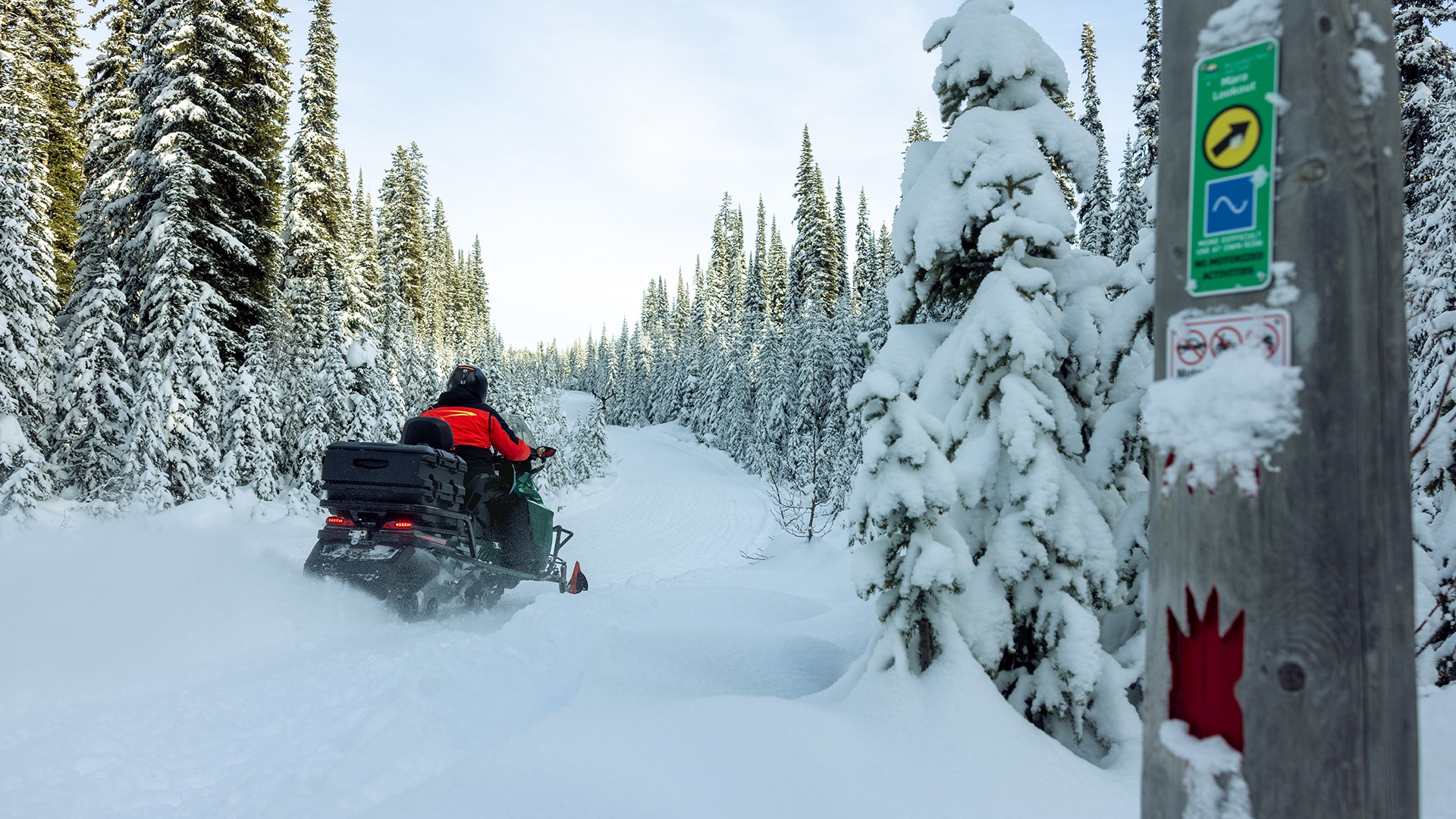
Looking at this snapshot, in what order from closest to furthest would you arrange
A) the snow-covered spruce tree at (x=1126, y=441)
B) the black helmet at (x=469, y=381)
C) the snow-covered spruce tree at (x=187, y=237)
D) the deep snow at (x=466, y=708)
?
the deep snow at (x=466, y=708)
the snow-covered spruce tree at (x=1126, y=441)
the black helmet at (x=469, y=381)
the snow-covered spruce tree at (x=187, y=237)

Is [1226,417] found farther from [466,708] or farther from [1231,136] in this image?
[466,708]

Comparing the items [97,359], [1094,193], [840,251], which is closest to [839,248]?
[840,251]

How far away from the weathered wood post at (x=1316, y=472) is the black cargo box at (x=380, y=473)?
242 inches

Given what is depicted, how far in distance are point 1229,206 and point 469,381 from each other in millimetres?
7599

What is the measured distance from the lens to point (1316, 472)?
1.29m

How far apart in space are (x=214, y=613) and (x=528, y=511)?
295cm

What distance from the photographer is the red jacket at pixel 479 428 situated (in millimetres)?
7680

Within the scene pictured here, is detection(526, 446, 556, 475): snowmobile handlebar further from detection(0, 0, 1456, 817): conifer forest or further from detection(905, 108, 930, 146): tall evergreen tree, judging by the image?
detection(905, 108, 930, 146): tall evergreen tree

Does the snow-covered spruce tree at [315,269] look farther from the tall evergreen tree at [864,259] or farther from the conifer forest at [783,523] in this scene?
the tall evergreen tree at [864,259]

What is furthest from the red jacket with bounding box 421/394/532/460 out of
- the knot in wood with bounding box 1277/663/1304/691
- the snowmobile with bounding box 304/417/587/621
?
the knot in wood with bounding box 1277/663/1304/691

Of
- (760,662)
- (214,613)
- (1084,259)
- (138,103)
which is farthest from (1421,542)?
(138,103)

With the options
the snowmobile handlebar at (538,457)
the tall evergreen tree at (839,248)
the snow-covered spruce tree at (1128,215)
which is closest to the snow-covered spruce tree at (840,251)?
the tall evergreen tree at (839,248)

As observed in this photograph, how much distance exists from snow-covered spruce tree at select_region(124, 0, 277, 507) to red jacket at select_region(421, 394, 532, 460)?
9.09 m

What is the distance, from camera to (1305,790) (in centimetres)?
127
